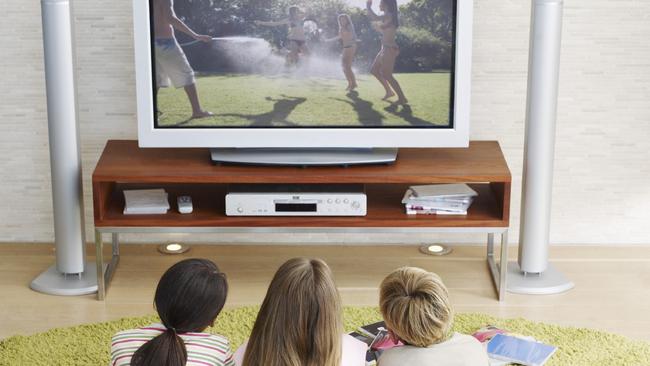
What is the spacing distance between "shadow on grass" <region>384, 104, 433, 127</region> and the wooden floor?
0.74 meters

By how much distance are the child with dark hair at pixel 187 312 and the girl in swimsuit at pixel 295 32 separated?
162 cm

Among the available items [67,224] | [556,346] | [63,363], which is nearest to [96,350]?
[63,363]

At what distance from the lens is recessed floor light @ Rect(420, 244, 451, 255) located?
511 cm

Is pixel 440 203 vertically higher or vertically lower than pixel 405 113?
lower

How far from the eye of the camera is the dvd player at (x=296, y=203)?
4.50 meters

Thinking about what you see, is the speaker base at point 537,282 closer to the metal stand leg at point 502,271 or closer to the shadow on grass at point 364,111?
the metal stand leg at point 502,271

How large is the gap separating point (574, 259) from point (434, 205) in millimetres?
878

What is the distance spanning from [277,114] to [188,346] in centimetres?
170

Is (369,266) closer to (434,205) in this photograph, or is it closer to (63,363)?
(434,205)

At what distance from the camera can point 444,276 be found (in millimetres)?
4836

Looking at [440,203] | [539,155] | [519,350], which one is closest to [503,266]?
[440,203]

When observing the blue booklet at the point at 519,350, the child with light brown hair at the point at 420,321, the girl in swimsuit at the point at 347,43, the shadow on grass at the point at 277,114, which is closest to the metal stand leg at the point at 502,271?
the blue booklet at the point at 519,350

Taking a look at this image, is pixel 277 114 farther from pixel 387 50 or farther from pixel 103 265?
pixel 103 265

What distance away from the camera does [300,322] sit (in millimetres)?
2832
